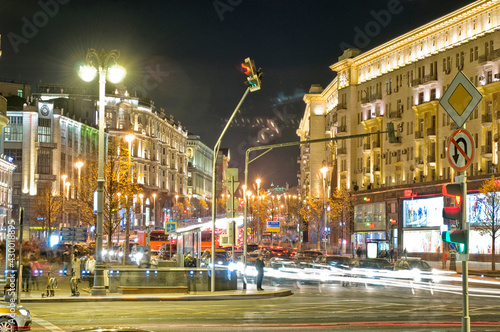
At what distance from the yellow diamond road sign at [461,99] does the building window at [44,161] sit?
331ft

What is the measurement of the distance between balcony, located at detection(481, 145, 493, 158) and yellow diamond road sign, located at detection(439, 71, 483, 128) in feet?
189

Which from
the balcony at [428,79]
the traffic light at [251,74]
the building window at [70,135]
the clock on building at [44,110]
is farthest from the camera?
the building window at [70,135]

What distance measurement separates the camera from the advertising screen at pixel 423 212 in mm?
74562

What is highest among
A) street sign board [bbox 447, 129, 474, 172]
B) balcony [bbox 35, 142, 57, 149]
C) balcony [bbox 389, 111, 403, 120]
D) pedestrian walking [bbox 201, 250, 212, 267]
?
balcony [bbox 389, 111, 403, 120]

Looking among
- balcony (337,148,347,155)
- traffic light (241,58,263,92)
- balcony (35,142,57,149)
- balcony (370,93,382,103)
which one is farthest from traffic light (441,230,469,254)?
balcony (35,142,57,149)

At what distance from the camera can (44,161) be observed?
355 feet

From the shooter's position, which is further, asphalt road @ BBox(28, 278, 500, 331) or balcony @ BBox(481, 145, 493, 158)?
balcony @ BBox(481, 145, 493, 158)

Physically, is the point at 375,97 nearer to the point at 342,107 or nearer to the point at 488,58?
the point at 342,107

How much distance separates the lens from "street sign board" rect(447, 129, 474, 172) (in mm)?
11859

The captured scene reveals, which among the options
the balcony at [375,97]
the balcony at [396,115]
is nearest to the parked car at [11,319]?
the balcony at [396,115]

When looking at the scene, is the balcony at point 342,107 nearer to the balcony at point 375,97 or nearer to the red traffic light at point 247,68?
the balcony at point 375,97

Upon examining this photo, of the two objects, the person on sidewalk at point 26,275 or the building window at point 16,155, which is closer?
the person on sidewalk at point 26,275

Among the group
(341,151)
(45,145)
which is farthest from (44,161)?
(341,151)

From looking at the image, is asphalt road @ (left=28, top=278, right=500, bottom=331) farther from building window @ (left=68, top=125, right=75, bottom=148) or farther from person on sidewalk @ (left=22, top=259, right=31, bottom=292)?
building window @ (left=68, top=125, right=75, bottom=148)
